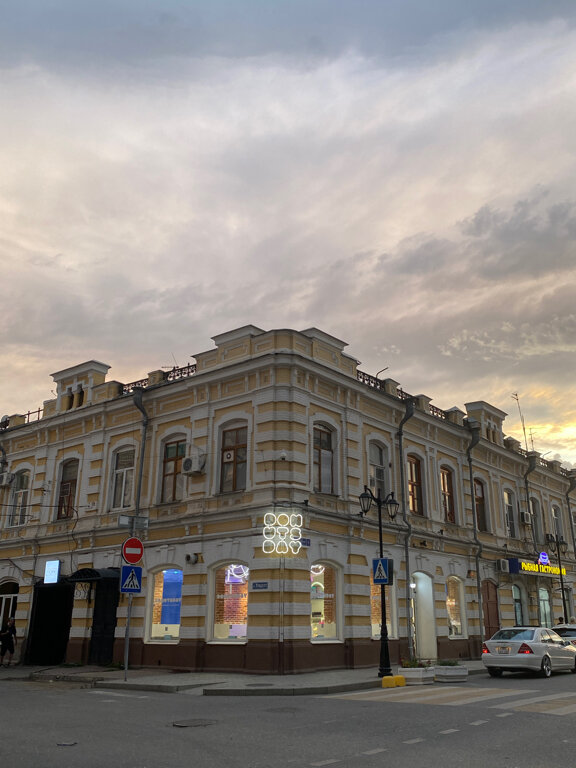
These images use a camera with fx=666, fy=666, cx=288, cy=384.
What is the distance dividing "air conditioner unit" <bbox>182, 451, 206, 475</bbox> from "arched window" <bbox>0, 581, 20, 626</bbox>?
414 inches

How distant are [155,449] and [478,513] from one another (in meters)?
15.1

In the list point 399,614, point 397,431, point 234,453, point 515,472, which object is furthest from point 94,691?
point 515,472

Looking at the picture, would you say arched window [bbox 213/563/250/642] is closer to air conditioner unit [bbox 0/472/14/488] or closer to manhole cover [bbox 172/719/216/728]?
manhole cover [bbox 172/719/216/728]

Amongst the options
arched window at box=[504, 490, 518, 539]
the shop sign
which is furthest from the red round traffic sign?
arched window at box=[504, 490, 518, 539]

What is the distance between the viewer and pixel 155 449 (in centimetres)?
2375

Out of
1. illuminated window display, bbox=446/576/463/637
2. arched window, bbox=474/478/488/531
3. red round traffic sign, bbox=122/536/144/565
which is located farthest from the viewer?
arched window, bbox=474/478/488/531

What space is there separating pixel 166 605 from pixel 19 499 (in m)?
10.3

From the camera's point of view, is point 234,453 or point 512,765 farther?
point 234,453

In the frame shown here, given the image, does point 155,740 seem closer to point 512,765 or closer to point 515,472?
→ point 512,765

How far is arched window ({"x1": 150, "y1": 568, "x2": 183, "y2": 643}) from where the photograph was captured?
21125 mm

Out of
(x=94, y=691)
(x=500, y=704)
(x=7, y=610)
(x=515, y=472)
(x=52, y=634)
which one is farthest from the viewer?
(x=515, y=472)

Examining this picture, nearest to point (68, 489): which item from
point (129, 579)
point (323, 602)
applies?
point (129, 579)

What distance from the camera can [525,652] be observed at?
18109 millimetres

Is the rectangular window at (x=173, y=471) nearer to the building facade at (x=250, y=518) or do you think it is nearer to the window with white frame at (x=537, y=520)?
the building facade at (x=250, y=518)
